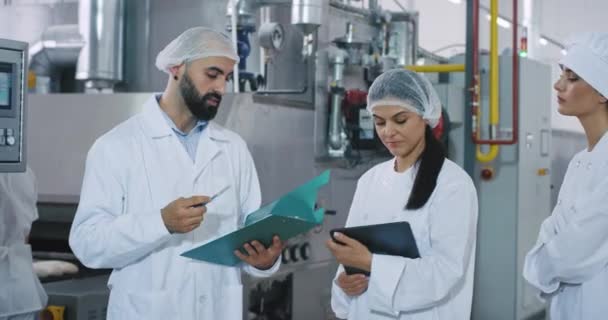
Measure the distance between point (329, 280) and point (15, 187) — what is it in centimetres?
131

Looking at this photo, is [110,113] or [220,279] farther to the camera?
[110,113]

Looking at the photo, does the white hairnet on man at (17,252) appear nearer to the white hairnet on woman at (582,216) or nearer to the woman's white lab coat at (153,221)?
the woman's white lab coat at (153,221)

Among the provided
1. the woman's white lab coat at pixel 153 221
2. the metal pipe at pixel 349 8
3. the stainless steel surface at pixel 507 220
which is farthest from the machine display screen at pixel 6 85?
the stainless steel surface at pixel 507 220

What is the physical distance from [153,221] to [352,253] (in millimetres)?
448

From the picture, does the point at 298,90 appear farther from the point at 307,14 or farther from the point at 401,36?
the point at 401,36

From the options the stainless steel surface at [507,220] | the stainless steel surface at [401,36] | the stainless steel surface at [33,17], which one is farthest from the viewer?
the stainless steel surface at [507,220]

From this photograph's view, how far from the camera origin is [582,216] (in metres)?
1.83

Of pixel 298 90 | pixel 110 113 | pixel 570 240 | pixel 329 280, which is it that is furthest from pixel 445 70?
pixel 570 240

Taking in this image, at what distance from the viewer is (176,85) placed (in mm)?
1967

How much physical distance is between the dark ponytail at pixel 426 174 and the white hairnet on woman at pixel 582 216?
35 centimetres

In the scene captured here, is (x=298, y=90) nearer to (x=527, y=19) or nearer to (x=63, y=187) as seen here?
(x=63, y=187)

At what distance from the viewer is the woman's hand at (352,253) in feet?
5.74

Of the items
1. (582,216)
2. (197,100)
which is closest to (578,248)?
(582,216)

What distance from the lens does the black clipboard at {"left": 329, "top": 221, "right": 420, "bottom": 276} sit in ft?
5.59
